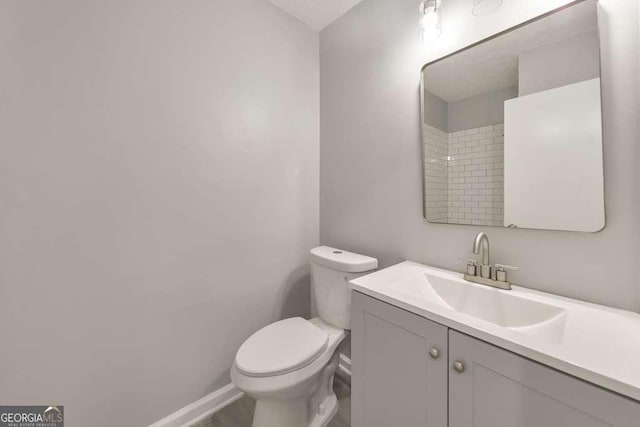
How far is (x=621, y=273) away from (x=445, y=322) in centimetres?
61

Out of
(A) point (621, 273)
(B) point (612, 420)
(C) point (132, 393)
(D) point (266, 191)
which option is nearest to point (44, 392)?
(C) point (132, 393)

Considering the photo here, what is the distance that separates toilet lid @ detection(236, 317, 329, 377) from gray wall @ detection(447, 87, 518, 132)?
1.23 metres

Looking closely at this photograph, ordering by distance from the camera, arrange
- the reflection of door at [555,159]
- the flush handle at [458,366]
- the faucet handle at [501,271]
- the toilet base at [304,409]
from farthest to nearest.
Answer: the toilet base at [304,409], the faucet handle at [501,271], the reflection of door at [555,159], the flush handle at [458,366]

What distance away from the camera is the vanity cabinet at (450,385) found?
528mm

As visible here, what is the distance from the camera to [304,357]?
1.08 meters

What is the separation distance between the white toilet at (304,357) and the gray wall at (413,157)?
293 mm

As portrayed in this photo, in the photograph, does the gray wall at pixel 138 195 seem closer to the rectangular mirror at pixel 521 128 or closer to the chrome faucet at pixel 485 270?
the rectangular mirror at pixel 521 128

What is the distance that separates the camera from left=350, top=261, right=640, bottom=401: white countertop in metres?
0.50

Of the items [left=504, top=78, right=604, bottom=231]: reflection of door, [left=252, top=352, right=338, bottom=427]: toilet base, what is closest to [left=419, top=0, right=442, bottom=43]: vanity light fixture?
[left=504, top=78, right=604, bottom=231]: reflection of door

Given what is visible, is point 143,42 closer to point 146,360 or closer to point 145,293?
point 145,293

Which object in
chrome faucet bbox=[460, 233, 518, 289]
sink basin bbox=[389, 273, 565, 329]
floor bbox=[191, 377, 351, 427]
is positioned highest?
chrome faucet bbox=[460, 233, 518, 289]

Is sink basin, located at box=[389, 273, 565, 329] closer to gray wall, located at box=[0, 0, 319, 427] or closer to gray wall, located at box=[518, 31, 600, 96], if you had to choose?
gray wall, located at box=[518, 31, 600, 96]

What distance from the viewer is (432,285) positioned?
1.08 meters
